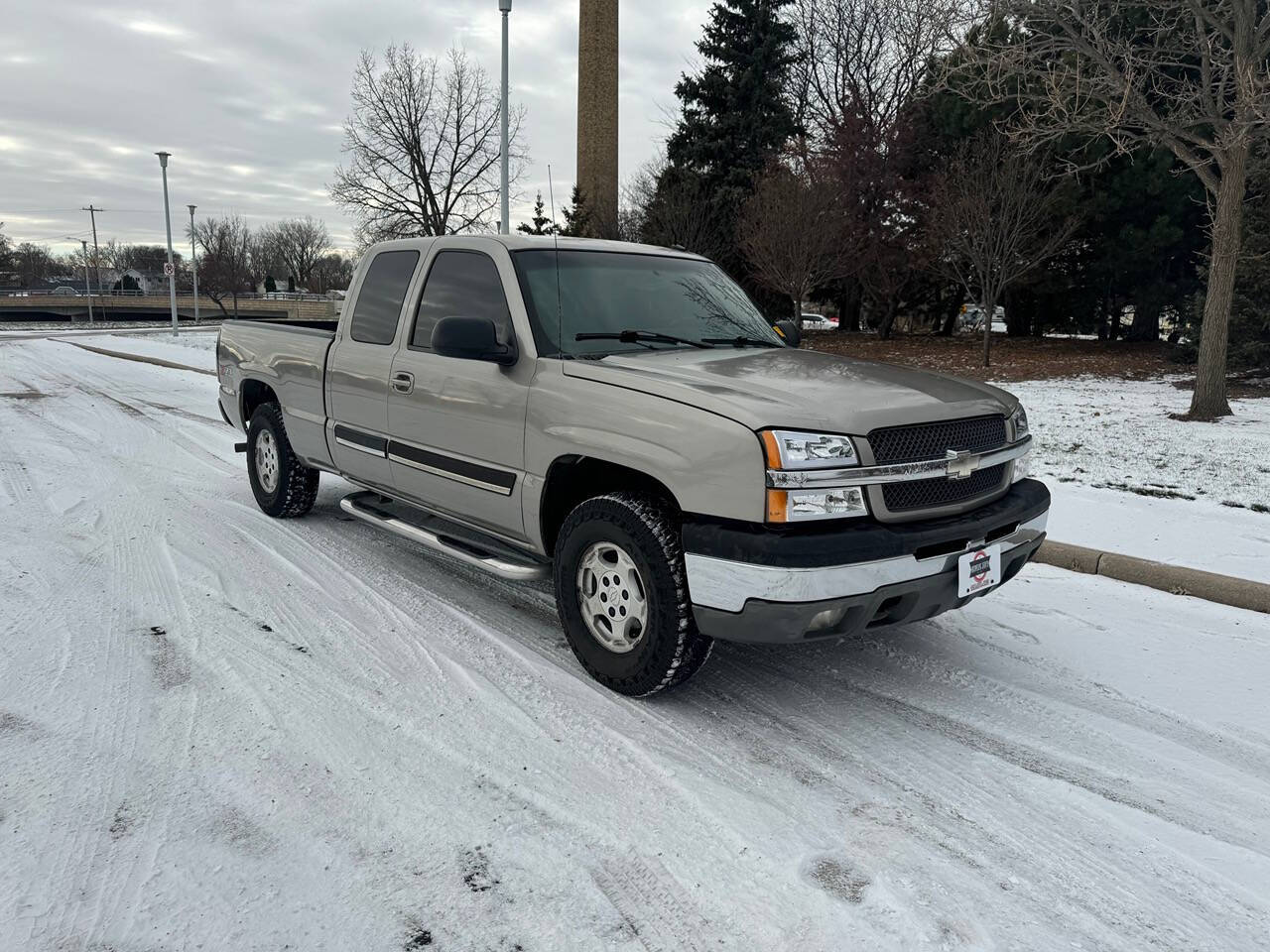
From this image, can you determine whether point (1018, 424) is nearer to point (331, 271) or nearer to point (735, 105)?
point (735, 105)

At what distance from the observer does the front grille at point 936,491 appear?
331 cm

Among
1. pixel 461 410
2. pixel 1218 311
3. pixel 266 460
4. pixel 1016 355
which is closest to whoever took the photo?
pixel 461 410

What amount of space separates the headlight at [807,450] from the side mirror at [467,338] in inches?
58.0

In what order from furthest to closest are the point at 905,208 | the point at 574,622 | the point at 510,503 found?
the point at 905,208, the point at 510,503, the point at 574,622

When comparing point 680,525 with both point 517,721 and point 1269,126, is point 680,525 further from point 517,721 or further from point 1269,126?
point 1269,126

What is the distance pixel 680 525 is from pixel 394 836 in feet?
4.83

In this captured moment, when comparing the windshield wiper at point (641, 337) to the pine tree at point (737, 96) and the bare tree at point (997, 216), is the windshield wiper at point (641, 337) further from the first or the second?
the pine tree at point (737, 96)

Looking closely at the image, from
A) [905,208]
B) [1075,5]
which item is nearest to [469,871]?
[1075,5]

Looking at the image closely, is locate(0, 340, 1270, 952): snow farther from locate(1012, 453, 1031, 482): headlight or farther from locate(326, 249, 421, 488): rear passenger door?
locate(1012, 453, 1031, 482): headlight

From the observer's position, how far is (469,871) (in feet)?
8.29

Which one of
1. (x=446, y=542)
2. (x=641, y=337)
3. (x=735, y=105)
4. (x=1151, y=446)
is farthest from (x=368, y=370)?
(x=735, y=105)

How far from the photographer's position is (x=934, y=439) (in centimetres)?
345

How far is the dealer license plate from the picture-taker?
3428mm

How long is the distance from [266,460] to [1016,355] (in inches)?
848
